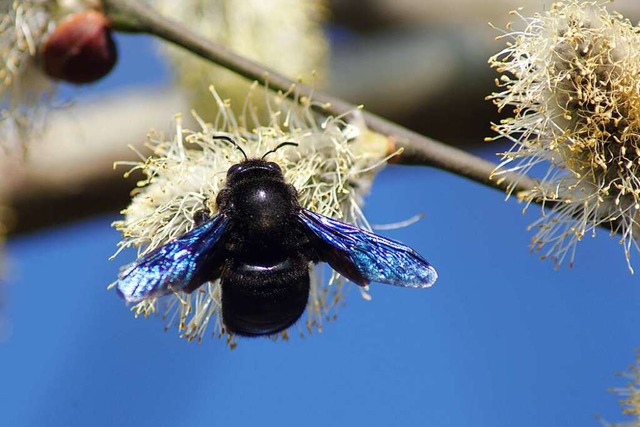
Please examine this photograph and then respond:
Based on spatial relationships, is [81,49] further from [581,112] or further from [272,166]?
[581,112]

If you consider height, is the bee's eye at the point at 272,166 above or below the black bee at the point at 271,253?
above

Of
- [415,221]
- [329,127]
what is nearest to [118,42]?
[329,127]

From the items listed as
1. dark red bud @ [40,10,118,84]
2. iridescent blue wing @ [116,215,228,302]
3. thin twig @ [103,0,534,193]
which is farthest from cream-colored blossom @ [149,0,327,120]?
iridescent blue wing @ [116,215,228,302]

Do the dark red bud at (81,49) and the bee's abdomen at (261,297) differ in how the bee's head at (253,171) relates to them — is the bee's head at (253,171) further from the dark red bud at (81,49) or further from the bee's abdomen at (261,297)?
the dark red bud at (81,49)

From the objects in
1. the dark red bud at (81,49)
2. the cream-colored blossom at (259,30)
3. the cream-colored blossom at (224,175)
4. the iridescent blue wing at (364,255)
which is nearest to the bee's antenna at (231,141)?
the cream-colored blossom at (224,175)

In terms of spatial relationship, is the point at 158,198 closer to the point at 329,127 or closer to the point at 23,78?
the point at 329,127

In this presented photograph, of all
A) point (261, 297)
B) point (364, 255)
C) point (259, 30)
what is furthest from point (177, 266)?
point (259, 30)
